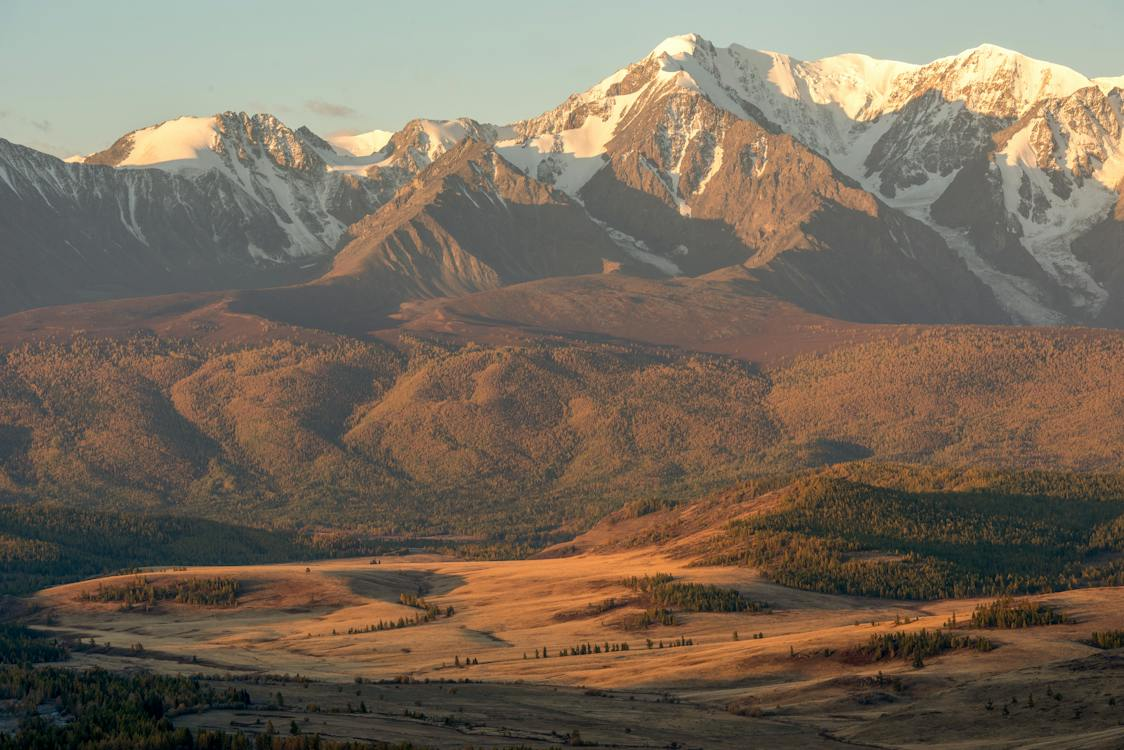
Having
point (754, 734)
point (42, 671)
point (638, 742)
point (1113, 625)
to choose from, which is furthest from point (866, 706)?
point (42, 671)

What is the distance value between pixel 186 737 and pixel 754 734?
140 ft

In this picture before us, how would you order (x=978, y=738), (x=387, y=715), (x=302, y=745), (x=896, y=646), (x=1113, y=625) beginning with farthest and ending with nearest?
(x=1113, y=625) < (x=896, y=646) < (x=387, y=715) < (x=978, y=738) < (x=302, y=745)

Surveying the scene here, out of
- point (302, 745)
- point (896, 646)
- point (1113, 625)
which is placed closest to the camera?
point (302, 745)

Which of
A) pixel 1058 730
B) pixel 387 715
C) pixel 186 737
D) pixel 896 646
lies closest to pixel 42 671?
pixel 387 715

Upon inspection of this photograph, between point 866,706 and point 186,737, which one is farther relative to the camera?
point 866,706

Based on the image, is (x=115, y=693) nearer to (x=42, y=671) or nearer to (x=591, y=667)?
(x=42, y=671)

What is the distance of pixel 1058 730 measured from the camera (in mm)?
136375

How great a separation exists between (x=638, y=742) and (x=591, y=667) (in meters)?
57.3

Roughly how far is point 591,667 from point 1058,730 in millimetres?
68420

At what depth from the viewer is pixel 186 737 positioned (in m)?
130

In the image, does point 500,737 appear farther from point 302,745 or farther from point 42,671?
point 42,671

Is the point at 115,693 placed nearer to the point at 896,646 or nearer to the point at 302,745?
the point at 302,745

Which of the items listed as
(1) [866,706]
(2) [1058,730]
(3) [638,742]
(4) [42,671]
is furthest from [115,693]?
(2) [1058,730]

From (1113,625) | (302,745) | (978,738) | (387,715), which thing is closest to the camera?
(302,745)
